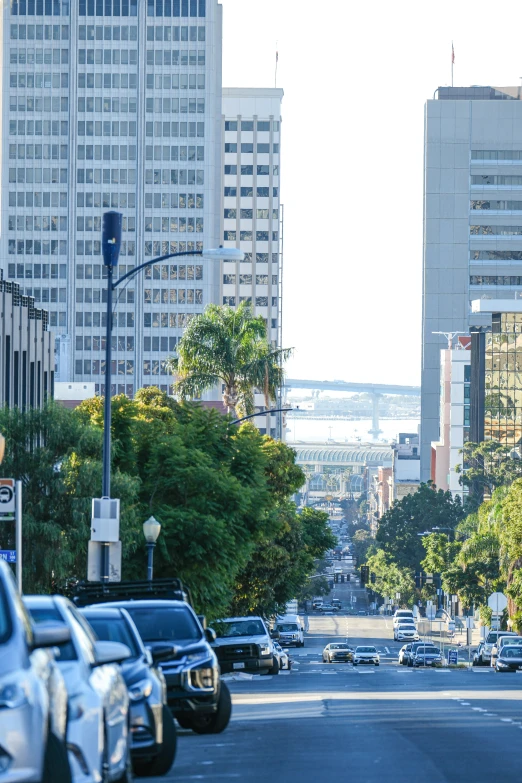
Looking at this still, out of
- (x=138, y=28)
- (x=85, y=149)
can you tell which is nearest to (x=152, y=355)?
(x=85, y=149)

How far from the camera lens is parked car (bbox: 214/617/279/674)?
3825 cm

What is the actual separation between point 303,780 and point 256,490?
24852 mm

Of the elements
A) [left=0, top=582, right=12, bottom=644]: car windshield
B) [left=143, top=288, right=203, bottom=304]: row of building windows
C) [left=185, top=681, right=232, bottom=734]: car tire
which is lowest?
[left=185, top=681, right=232, bottom=734]: car tire

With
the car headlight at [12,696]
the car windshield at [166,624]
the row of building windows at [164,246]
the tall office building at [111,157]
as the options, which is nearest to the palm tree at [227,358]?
the car windshield at [166,624]

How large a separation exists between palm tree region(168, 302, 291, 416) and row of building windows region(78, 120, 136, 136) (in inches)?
3891

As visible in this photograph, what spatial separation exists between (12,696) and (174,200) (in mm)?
157487

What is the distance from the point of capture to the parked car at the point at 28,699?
732 cm

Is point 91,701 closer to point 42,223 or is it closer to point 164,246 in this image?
point 164,246

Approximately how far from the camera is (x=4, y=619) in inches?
320

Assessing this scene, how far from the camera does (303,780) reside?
15469 millimetres

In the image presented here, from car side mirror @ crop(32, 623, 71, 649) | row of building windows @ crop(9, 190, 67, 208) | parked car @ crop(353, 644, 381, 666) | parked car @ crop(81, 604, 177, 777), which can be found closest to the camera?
car side mirror @ crop(32, 623, 71, 649)

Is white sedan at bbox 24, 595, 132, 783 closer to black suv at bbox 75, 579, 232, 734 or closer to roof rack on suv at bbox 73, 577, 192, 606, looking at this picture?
black suv at bbox 75, 579, 232, 734

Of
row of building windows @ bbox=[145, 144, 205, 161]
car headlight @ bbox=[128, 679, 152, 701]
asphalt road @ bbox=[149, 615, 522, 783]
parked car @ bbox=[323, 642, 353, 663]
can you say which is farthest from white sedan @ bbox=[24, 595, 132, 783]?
row of building windows @ bbox=[145, 144, 205, 161]

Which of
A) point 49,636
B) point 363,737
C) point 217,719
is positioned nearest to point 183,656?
point 217,719
